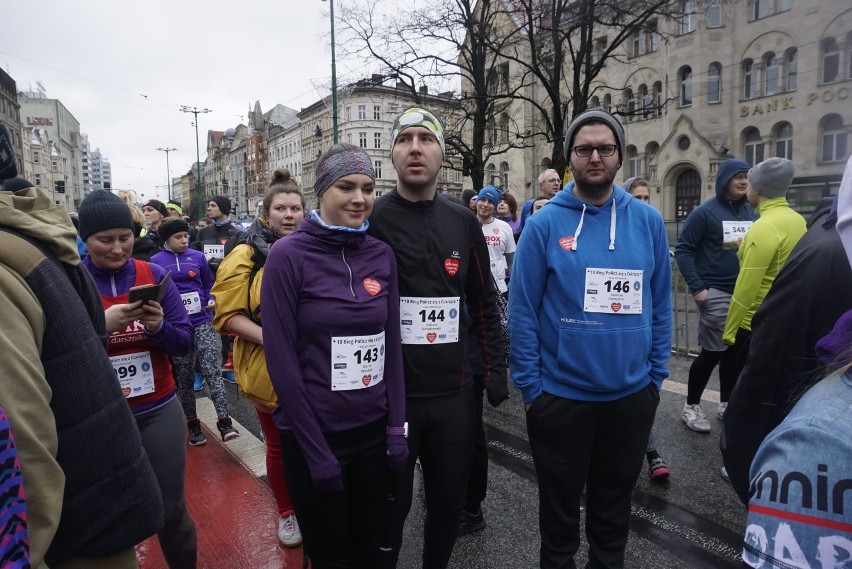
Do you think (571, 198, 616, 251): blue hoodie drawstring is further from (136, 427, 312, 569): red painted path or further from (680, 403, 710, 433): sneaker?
(680, 403, 710, 433): sneaker

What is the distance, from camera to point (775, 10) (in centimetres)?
2586

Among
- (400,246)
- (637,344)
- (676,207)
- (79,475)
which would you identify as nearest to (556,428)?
(637,344)

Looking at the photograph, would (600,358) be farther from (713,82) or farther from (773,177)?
(713,82)

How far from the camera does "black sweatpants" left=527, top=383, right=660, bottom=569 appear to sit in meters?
2.31

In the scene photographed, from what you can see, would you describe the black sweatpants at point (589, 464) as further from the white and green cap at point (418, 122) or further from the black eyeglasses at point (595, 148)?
the white and green cap at point (418, 122)

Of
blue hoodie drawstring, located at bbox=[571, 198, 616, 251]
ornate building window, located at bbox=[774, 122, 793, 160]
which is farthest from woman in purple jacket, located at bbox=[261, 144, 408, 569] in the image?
ornate building window, located at bbox=[774, 122, 793, 160]

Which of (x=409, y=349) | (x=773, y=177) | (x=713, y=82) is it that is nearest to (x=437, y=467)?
(x=409, y=349)

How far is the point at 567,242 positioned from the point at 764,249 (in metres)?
2.07

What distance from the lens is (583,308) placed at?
2.30m

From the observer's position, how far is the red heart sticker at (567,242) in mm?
2363

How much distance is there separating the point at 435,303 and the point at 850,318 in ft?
5.33

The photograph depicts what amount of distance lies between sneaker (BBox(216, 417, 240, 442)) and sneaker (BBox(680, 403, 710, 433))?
4049mm

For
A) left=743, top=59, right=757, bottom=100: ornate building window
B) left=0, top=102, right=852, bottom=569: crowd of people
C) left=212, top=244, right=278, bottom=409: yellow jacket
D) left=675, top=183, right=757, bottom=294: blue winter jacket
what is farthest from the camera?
left=743, top=59, right=757, bottom=100: ornate building window

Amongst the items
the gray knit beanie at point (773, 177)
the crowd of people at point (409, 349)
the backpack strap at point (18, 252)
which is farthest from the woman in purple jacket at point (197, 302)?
the gray knit beanie at point (773, 177)
